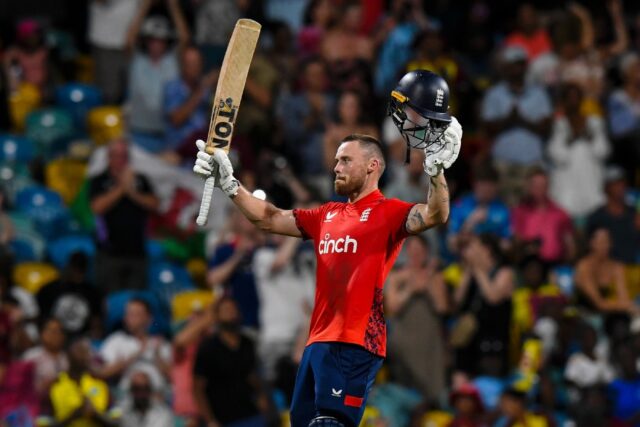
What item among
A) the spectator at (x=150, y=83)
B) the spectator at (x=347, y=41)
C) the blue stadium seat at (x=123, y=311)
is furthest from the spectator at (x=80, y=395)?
the spectator at (x=347, y=41)

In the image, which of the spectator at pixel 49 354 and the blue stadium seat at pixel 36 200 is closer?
the spectator at pixel 49 354

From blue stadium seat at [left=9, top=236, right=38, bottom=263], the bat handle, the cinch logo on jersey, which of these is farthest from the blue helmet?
blue stadium seat at [left=9, top=236, right=38, bottom=263]

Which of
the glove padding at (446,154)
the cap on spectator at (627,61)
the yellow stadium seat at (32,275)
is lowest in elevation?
the yellow stadium seat at (32,275)

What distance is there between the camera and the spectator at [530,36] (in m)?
19.3

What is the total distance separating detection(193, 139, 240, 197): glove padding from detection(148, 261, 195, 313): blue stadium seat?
636 cm

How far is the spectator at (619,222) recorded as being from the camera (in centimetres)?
1703

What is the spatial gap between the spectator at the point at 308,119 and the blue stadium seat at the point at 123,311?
109 inches

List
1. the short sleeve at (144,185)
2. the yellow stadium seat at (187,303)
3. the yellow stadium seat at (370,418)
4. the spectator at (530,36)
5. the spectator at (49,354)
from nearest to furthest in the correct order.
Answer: the spectator at (49,354), the yellow stadium seat at (370,418), the yellow stadium seat at (187,303), the short sleeve at (144,185), the spectator at (530,36)

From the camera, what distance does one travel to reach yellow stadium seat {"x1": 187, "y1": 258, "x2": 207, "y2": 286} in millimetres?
16438

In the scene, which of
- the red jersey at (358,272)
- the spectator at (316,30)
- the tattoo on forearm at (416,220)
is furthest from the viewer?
the spectator at (316,30)

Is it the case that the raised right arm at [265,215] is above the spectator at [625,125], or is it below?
below

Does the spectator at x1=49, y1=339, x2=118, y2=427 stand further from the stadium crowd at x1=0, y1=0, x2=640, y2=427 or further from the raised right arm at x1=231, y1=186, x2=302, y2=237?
the raised right arm at x1=231, y1=186, x2=302, y2=237

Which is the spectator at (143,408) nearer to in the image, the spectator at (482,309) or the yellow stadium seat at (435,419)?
the yellow stadium seat at (435,419)

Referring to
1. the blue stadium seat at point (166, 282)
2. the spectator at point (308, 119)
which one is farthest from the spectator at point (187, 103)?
the blue stadium seat at point (166, 282)
